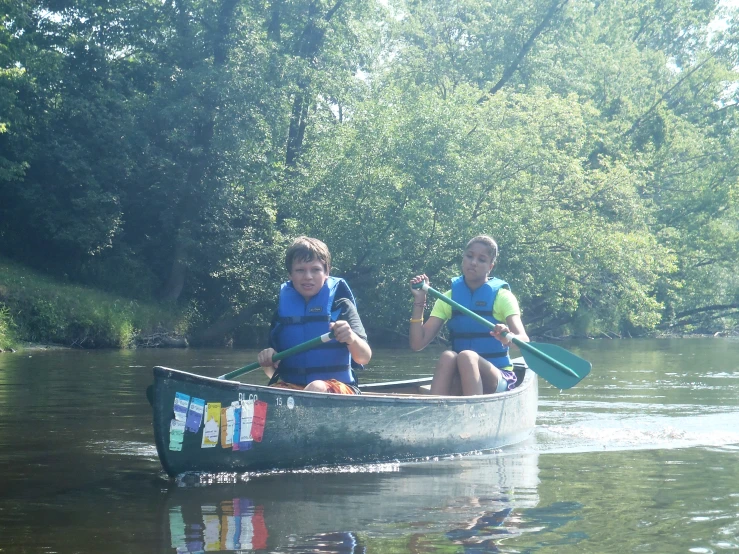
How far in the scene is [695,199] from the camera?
27.8 metres

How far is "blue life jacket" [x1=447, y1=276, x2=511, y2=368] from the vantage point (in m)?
6.59

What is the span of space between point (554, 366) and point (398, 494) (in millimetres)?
2352

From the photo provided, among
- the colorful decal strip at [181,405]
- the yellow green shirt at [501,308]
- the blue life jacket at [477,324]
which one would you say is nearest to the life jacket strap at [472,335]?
the blue life jacket at [477,324]

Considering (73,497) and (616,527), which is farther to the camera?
(73,497)

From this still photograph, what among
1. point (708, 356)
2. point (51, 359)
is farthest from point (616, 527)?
point (708, 356)

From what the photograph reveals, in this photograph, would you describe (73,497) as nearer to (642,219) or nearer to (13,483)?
(13,483)

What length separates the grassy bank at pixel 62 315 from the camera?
17.2m

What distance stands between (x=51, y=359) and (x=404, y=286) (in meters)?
7.81

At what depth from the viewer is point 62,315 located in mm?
17703

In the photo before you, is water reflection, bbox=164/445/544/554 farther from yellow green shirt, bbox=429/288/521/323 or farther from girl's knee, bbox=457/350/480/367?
yellow green shirt, bbox=429/288/521/323

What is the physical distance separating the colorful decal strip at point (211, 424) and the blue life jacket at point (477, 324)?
213 cm

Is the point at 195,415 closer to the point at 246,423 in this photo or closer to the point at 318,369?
the point at 246,423

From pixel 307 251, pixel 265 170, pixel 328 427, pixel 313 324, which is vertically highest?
pixel 265 170

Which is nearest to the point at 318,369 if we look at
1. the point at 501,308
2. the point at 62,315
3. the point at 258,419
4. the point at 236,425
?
the point at 258,419
